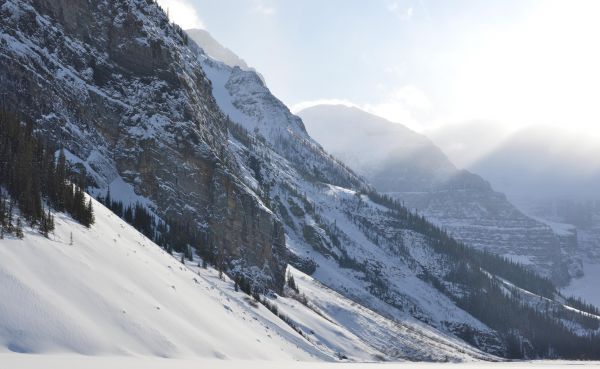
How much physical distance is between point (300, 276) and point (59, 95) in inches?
3709

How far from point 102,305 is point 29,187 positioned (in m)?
17.7

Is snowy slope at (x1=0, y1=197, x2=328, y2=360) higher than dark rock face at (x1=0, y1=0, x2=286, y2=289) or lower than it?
lower

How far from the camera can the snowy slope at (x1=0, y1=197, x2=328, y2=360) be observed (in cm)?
3180

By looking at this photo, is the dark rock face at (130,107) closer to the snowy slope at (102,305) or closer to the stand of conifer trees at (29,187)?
the stand of conifer trees at (29,187)

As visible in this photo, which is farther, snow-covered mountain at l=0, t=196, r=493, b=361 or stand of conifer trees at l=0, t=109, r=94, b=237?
stand of conifer trees at l=0, t=109, r=94, b=237

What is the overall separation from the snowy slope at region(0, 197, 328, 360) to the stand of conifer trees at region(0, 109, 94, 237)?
1693 millimetres

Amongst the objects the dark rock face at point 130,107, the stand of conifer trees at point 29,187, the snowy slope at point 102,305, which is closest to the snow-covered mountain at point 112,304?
the snowy slope at point 102,305

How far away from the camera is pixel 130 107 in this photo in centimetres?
11412

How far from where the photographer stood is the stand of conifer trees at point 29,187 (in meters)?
46.9

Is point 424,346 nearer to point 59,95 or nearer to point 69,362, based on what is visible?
point 59,95

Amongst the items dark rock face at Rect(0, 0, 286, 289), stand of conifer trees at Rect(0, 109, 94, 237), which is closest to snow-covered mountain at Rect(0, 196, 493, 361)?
stand of conifer trees at Rect(0, 109, 94, 237)

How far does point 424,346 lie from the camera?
15050 centimetres

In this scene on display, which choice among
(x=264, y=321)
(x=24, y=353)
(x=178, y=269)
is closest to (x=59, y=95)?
(x=178, y=269)

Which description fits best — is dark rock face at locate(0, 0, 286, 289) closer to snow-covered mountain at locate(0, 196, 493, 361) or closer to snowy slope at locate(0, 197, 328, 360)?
snow-covered mountain at locate(0, 196, 493, 361)
